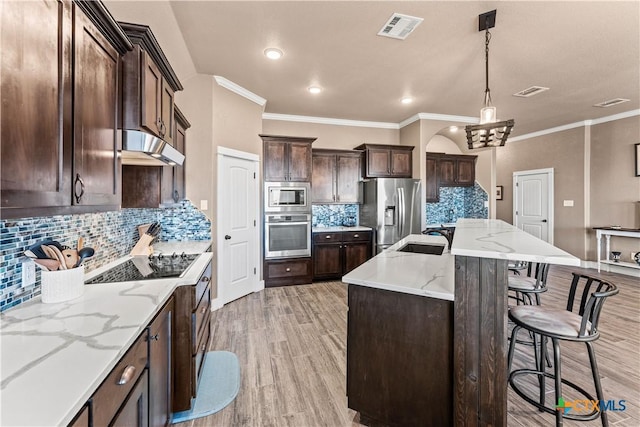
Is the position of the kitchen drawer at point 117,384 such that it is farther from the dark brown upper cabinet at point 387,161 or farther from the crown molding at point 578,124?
the crown molding at point 578,124

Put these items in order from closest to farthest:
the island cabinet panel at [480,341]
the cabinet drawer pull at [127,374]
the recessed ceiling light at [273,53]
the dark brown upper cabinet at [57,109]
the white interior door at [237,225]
Result: the dark brown upper cabinet at [57,109]
the cabinet drawer pull at [127,374]
the island cabinet panel at [480,341]
the recessed ceiling light at [273,53]
the white interior door at [237,225]

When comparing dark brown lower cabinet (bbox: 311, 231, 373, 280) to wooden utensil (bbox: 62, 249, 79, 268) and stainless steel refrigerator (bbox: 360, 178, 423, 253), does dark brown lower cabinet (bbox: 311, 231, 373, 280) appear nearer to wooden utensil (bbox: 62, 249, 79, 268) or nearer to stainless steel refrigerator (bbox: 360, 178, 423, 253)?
stainless steel refrigerator (bbox: 360, 178, 423, 253)

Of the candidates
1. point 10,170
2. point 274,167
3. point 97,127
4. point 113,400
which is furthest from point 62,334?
point 274,167

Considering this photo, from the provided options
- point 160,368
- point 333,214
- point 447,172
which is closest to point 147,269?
point 160,368

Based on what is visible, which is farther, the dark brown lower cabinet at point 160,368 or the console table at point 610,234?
the console table at point 610,234

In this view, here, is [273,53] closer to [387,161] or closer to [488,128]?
[488,128]

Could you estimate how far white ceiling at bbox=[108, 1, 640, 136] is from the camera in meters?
2.42

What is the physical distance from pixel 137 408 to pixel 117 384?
285 millimetres

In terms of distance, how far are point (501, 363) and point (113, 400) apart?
1646 millimetres

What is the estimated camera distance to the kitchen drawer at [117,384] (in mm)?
849

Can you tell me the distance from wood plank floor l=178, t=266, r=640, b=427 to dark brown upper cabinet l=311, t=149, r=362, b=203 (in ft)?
6.32

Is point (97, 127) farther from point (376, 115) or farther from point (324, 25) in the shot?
point (376, 115)

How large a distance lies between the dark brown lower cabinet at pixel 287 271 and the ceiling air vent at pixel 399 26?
3.29m

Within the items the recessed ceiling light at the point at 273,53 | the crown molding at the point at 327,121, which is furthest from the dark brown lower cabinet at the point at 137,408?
the crown molding at the point at 327,121
